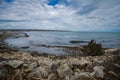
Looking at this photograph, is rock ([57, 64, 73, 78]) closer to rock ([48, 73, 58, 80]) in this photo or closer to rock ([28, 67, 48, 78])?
rock ([48, 73, 58, 80])

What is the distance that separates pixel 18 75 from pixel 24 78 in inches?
13.5

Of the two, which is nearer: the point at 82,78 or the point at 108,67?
the point at 82,78

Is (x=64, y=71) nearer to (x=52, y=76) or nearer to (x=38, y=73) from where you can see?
(x=52, y=76)

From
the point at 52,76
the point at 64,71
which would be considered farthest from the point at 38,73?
the point at 64,71

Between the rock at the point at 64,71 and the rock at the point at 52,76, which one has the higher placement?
the rock at the point at 64,71

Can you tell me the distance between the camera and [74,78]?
457 centimetres

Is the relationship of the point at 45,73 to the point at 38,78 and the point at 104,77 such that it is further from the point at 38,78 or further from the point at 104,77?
the point at 104,77

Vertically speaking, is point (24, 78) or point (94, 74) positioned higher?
point (94, 74)

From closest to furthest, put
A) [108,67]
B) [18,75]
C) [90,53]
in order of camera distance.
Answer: [18,75]
[108,67]
[90,53]

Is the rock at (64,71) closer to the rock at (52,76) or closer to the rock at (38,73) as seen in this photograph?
the rock at (52,76)

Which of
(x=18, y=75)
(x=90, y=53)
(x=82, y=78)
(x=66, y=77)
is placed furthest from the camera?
(x=90, y=53)

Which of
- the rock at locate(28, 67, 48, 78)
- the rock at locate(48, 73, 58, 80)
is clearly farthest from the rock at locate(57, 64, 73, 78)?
the rock at locate(28, 67, 48, 78)

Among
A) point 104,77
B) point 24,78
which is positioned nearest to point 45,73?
point 24,78

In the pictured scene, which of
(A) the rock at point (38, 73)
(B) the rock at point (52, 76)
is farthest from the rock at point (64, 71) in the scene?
(A) the rock at point (38, 73)
